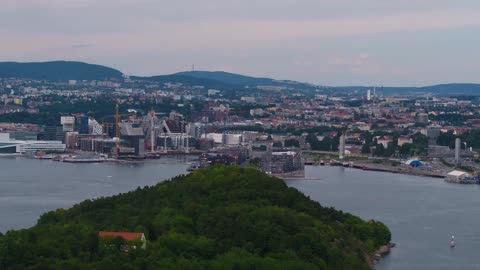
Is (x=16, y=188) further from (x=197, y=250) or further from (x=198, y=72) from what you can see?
(x=198, y=72)

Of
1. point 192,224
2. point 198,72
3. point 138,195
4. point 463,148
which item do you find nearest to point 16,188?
point 138,195

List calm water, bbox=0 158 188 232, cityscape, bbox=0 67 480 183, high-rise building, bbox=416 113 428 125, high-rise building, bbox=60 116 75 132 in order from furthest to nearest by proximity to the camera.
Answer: high-rise building, bbox=416 113 428 125
high-rise building, bbox=60 116 75 132
cityscape, bbox=0 67 480 183
calm water, bbox=0 158 188 232

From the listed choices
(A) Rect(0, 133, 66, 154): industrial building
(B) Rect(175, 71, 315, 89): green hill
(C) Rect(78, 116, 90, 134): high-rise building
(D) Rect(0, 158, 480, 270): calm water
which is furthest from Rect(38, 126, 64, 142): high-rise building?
(B) Rect(175, 71, 315, 89): green hill

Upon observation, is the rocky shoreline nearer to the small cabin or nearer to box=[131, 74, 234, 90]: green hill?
the small cabin

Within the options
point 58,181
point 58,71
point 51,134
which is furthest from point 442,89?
point 58,181

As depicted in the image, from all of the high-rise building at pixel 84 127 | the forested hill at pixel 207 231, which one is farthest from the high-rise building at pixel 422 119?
the forested hill at pixel 207 231

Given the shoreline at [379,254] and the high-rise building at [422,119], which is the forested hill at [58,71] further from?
the shoreline at [379,254]
